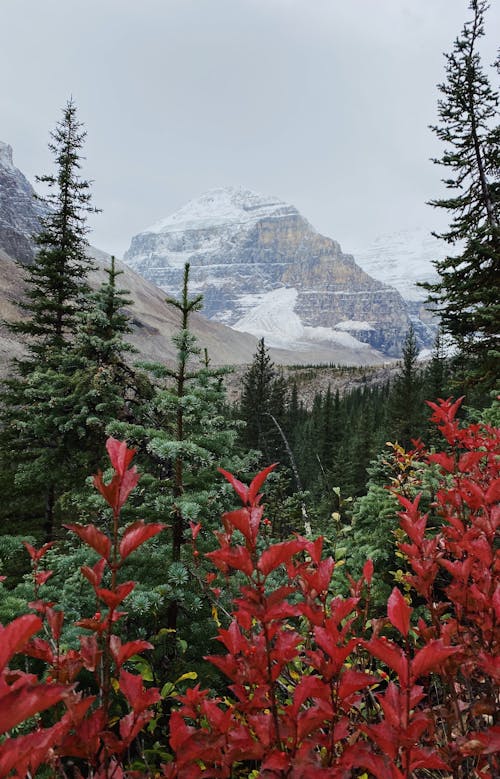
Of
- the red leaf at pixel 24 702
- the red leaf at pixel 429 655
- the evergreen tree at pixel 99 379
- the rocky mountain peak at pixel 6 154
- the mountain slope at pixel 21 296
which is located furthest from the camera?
the rocky mountain peak at pixel 6 154

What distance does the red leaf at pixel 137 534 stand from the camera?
1084 millimetres

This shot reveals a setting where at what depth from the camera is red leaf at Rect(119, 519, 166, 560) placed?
3.56 feet

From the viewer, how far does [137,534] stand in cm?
112

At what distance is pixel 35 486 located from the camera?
9586 mm

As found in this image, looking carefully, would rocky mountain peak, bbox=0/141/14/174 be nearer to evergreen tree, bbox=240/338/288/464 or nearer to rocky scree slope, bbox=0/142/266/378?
rocky scree slope, bbox=0/142/266/378

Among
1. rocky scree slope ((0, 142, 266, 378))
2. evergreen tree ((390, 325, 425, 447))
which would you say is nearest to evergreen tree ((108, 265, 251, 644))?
evergreen tree ((390, 325, 425, 447))

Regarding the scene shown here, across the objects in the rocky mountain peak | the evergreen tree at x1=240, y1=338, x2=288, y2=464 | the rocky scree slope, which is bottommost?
the evergreen tree at x1=240, y1=338, x2=288, y2=464

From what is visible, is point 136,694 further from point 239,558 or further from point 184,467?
point 184,467

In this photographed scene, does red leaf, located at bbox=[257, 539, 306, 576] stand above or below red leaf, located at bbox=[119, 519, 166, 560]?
below

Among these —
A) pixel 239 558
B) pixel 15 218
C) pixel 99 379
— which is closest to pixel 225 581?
pixel 239 558

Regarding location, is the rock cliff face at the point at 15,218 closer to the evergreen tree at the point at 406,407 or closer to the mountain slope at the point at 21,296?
the mountain slope at the point at 21,296

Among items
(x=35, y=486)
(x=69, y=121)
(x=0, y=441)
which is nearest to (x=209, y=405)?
(x=35, y=486)

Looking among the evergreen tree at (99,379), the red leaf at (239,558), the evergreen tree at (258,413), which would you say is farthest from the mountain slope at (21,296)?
the red leaf at (239,558)

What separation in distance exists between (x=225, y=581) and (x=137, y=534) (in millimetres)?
1536
